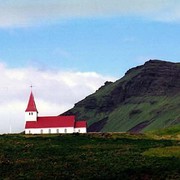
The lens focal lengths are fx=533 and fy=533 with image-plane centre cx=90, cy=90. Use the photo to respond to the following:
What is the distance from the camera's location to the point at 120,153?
62.2 m

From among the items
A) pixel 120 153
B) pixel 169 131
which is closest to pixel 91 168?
pixel 120 153

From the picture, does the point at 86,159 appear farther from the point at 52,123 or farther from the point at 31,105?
the point at 31,105

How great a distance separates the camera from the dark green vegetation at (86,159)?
159 feet

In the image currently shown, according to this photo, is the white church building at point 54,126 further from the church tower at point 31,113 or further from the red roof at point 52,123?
the church tower at point 31,113

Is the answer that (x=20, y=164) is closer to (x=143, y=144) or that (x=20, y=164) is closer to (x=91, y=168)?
(x=91, y=168)

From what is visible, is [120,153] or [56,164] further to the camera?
[120,153]

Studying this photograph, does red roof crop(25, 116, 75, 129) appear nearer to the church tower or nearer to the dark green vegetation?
the church tower

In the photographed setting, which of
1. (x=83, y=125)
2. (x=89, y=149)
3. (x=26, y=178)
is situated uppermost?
(x=83, y=125)

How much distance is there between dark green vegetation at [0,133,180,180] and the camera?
159ft

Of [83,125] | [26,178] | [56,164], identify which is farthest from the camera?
[83,125]

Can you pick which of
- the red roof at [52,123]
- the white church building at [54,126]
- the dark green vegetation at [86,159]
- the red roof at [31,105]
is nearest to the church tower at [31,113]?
the red roof at [31,105]

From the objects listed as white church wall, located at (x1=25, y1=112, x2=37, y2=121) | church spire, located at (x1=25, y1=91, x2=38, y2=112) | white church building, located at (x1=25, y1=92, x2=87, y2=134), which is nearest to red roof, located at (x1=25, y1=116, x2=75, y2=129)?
white church building, located at (x1=25, y1=92, x2=87, y2=134)

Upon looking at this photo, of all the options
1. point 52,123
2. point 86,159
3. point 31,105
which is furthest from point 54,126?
point 86,159

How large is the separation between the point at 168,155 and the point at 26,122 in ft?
330
